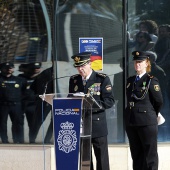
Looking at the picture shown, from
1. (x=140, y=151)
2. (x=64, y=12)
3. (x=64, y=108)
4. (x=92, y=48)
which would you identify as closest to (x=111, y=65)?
(x=92, y=48)

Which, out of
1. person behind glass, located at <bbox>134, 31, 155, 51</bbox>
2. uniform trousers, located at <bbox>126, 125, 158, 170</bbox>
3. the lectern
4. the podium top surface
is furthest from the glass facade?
the lectern

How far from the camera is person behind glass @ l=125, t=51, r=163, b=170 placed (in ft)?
22.0

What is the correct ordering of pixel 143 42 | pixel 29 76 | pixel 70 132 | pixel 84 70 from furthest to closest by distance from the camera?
pixel 29 76 → pixel 143 42 → pixel 84 70 → pixel 70 132

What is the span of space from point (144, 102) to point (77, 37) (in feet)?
6.19

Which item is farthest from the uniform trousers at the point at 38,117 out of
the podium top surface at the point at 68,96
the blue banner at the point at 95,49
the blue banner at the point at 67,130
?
the blue banner at the point at 67,130

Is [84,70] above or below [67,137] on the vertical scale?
above

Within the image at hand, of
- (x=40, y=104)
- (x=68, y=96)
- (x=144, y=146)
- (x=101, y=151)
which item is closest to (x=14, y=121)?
(x=40, y=104)

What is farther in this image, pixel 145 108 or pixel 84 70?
pixel 145 108

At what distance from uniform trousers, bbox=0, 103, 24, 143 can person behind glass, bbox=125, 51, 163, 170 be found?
2.13 metres

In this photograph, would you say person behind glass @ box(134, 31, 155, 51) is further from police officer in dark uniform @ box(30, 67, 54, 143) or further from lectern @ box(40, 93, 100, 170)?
lectern @ box(40, 93, 100, 170)

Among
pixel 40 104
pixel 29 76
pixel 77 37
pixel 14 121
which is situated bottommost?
pixel 14 121

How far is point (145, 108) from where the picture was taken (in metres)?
6.70

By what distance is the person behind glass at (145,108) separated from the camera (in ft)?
22.0

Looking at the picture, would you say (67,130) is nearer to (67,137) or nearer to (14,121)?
(67,137)
